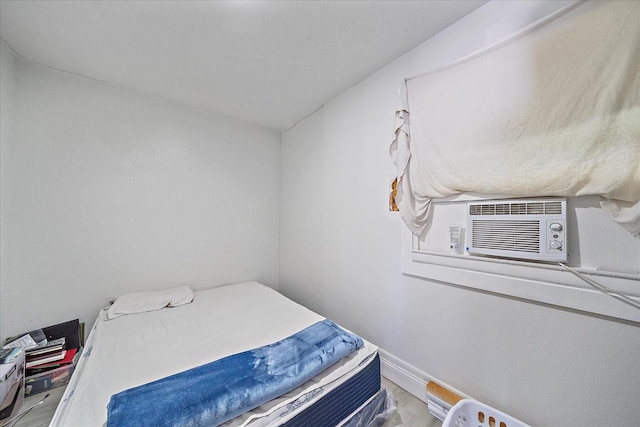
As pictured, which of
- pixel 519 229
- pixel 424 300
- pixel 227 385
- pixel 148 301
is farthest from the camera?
pixel 148 301

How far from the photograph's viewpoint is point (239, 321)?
1.72 meters

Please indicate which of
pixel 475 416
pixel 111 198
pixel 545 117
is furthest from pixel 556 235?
pixel 111 198

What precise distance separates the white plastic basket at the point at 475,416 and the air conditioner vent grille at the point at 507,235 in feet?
2.80

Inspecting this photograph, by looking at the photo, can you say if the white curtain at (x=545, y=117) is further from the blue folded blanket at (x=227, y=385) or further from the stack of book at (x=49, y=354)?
the stack of book at (x=49, y=354)

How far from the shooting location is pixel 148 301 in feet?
6.47

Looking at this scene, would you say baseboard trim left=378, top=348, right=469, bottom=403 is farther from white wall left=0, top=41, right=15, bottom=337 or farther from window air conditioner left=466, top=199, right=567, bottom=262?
white wall left=0, top=41, right=15, bottom=337

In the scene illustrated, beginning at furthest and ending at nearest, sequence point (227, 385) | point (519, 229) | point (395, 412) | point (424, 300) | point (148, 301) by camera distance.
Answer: point (148, 301), point (424, 300), point (395, 412), point (519, 229), point (227, 385)

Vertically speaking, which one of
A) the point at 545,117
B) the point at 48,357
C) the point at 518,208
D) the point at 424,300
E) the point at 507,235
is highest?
the point at 545,117

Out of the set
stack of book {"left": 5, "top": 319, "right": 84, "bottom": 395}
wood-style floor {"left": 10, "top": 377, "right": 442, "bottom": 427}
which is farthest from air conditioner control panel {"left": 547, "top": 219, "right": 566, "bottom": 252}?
stack of book {"left": 5, "top": 319, "right": 84, "bottom": 395}

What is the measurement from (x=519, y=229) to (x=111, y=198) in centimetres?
315

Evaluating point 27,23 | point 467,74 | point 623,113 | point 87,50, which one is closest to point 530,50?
point 467,74

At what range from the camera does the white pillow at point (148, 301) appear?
6.03ft

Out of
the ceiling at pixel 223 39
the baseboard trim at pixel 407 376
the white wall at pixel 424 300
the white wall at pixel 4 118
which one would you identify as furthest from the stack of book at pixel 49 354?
the baseboard trim at pixel 407 376

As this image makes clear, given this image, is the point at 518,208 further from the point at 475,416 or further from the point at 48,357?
the point at 48,357
